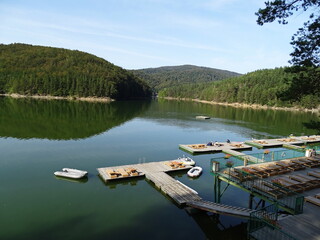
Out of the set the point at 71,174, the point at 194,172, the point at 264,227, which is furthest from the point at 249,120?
the point at 264,227

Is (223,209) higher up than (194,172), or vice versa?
(223,209)

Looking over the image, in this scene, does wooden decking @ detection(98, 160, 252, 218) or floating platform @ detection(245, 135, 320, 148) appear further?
floating platform @ detection(245, 135, 320, 148)

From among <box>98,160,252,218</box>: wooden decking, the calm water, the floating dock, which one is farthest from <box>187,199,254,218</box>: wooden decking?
the floating dock

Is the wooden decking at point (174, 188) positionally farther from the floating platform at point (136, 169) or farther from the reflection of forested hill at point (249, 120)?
A: the reflection of forested hill at point (249, 120)

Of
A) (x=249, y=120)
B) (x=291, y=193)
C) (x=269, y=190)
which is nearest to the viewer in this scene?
(x=291, y=193)

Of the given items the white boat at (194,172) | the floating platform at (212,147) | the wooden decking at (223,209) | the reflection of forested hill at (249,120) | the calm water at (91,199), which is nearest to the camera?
the wooden decking at (223,209)

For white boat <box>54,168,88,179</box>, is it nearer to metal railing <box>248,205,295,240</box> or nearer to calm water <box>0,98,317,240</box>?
calm water <box>0,98,317,240</box>

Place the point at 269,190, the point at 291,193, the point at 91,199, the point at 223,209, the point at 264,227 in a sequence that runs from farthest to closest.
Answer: the point at 91,199
the point at 223,209
the point at 269,190
the point at 291,193
the point at 264,227

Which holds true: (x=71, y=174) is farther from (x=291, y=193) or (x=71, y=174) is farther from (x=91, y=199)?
(x=291, y=193)

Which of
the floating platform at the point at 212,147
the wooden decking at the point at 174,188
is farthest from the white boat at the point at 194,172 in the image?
the floating platform at the point at 212,147

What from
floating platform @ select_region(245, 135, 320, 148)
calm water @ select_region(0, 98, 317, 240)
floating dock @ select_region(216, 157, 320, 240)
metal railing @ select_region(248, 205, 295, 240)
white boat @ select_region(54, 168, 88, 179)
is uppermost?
floating dock @ select_region(216, 157, 320, 240)

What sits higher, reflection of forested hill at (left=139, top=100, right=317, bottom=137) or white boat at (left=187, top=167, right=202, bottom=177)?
reflection of forested hill at (left=139, top=100, right=317, bottom=137)

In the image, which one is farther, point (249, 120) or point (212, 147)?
point (249, 120)

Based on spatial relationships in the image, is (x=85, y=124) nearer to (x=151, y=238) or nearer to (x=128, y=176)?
(x=128, y=176)
